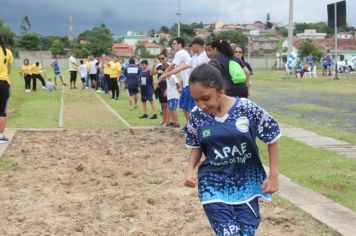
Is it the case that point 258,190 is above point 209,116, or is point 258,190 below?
below

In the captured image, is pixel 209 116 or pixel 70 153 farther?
pixel 70 153

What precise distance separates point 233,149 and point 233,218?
1.39 feet

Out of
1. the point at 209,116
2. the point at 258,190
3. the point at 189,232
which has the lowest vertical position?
the point at 189,232

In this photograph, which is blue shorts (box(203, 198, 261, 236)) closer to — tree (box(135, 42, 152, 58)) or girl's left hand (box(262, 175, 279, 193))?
girl's left hand (box(262, 175, 279, 193))

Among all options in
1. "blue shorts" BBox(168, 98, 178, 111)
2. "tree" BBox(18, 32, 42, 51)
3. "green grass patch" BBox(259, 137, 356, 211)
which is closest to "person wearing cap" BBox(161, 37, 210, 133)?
"blue shorts" BBox(168, 98, 178, 111)

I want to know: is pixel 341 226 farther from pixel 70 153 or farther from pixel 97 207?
pixel 70 153

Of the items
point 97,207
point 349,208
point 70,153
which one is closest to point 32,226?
point 97,207

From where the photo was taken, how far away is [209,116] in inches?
134

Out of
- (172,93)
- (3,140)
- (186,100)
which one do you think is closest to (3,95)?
(3,140)

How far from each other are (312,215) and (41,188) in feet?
11.1

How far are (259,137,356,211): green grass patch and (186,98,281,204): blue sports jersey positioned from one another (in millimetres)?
2747

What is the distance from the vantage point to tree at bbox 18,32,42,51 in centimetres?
12006

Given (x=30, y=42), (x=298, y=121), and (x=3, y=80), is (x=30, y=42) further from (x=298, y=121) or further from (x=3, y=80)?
(x=3, y=80)

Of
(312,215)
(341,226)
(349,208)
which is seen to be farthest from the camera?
(349,208)
